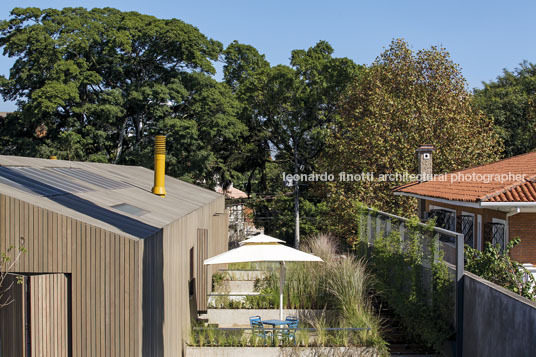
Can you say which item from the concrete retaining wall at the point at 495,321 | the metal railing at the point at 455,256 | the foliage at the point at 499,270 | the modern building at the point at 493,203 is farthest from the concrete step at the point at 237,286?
the concrete retaining wall at the point at 495,321

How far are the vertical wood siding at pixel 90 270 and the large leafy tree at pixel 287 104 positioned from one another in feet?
85.0

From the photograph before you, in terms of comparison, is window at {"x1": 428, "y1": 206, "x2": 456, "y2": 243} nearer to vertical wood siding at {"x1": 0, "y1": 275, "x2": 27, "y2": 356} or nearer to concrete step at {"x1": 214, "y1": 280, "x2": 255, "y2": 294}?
concrete step at {"x1": 214, "y1": 280, "x2": 255, "y2": 294}

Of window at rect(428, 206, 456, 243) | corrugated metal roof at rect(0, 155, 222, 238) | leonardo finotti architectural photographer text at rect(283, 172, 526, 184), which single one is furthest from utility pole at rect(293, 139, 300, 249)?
corrugated metal roof at rect(0, 155, 222, 238)

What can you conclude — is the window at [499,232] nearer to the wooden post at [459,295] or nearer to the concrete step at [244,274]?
the wooden post at [459,295]

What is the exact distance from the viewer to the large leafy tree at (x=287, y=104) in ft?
109

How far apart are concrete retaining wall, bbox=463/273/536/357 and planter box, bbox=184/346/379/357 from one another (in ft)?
5.56

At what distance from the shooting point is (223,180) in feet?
112

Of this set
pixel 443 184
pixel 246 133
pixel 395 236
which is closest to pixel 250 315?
pixel 395 236

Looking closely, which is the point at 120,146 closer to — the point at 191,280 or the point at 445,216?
the point at 445,216

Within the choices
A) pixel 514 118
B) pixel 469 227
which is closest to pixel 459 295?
pixel 469 227

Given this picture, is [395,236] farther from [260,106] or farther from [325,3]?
Answer: [260,106]

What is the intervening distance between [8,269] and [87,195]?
2481mm

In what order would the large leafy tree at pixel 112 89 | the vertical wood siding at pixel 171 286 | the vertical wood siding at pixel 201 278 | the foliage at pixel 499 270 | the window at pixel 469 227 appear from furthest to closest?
the large leafy tree at pixel 112 89
the window at pixel 469 227
the vertical wood siding at pixel 201 278
the foliage at pixel 499 270
the vertical wood siding at pixel 171 286

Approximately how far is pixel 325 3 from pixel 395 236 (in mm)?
7730
